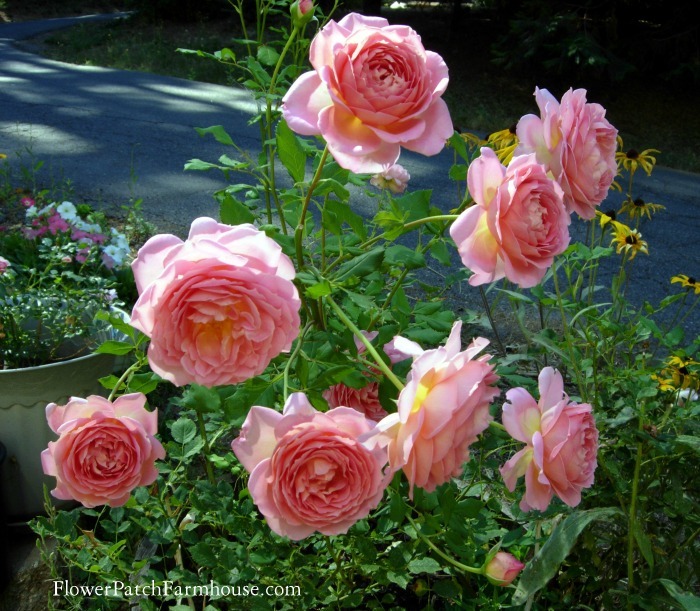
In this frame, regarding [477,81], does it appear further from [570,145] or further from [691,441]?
[570,145]

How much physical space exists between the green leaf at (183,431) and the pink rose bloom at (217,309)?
63cm

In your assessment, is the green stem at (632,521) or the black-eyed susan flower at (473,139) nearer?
the green stem at (632,521)

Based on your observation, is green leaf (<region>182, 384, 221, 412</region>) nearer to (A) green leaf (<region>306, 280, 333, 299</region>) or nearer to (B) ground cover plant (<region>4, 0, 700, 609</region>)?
(B) ground cover plant (<region>4, 0, 700, 609</region>)

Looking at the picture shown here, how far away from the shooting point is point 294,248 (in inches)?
39.9

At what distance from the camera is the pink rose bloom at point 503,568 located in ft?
2.88

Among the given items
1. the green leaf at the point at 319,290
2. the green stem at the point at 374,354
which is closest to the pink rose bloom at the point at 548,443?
the green stem at the point at 374,354

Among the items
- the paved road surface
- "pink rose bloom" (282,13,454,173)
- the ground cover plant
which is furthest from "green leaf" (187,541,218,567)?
the paved road surface

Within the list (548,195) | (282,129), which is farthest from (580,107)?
(282,129)

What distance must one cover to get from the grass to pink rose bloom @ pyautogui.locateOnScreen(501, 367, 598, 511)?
6.72m

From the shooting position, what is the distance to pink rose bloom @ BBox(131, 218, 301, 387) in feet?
2.21

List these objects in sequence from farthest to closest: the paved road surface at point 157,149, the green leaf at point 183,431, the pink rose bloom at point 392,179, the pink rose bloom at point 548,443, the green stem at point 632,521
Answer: the paved road surface at point 157,149 < the pink rose bloom at point 392,179 < the green leaf at point 183,431 < the green stem at point 632,521 < the pink rose bloom at point 548,443

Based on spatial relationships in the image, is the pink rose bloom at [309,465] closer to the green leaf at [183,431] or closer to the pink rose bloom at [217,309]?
the pink rose bloom at [217,309]

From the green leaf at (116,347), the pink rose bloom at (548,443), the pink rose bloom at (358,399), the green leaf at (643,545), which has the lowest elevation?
the green leaf at (643,545)

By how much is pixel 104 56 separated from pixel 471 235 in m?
10.7
